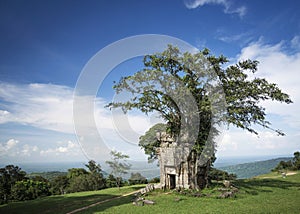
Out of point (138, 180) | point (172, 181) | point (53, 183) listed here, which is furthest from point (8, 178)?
point (172, 181)

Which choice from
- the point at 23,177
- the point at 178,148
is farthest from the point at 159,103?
the point at 23,177

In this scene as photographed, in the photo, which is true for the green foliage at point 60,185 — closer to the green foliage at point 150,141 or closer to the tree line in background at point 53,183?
the tree line in background at point 53,183

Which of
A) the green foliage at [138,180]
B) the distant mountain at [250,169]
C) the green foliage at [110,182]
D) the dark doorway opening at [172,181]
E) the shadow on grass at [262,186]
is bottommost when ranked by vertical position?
the distant mountain at [250,169]

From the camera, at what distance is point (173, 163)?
24078 millimetres

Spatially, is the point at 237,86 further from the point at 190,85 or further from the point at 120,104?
the point at 120,104

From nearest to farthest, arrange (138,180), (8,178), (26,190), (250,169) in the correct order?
(26,190), (138,180), (8,178), (250,169)

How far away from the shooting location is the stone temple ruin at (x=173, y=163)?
920 inches

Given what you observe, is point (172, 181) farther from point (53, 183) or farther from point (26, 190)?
point (53, 183)

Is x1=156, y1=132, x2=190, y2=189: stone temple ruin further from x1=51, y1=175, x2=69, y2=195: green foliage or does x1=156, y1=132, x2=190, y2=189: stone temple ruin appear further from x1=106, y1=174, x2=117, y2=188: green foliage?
x1=51, y1=175, x2=69, y2=195: green foliage

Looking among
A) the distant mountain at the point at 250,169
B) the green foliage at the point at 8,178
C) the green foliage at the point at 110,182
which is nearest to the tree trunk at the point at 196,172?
the green foliage at the point at 110,182

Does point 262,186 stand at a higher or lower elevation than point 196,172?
lower

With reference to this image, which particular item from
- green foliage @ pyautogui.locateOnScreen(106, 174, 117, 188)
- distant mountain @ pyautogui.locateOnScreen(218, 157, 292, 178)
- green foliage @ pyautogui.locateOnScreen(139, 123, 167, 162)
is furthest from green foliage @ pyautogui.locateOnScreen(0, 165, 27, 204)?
distant mountain @ pyautogui.locateOnScreen(218, 157, 292, 178)

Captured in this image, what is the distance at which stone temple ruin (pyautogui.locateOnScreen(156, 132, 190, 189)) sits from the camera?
2338 centimetres

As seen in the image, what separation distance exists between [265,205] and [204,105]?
9685 mm
